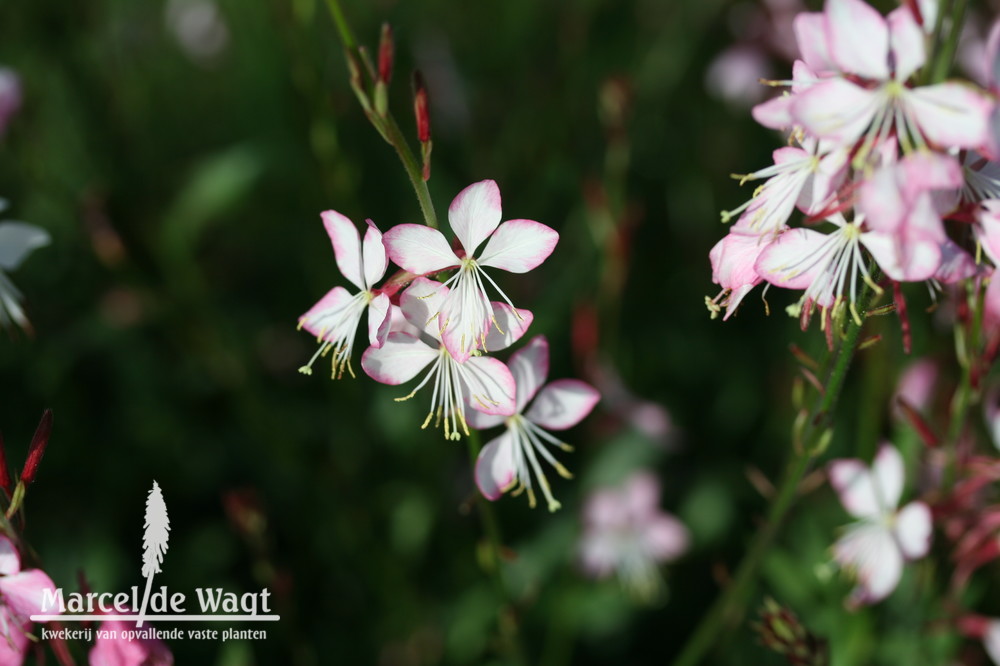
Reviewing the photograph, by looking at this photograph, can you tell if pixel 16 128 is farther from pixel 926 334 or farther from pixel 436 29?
pixel 926 334

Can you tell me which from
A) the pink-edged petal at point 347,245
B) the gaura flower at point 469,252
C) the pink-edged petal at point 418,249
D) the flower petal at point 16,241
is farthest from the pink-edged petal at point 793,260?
the flower petal at point 16,241

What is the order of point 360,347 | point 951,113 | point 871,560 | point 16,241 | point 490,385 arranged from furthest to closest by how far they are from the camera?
point 360,347
point 871,560
point 16,241
point 490,385
point 951,113

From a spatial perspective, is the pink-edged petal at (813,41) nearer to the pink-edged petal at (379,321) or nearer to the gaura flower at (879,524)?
the pink-edged petal at (379,321)

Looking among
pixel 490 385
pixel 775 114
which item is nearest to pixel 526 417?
pixel 490 385

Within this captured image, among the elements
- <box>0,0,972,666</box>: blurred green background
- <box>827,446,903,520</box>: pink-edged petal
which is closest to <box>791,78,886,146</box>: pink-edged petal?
<box>827,446,903,520</box>: pink-edged petal

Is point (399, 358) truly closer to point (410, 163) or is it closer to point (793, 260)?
point (410, 163)

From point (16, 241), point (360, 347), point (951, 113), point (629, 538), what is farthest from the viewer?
point (360, 347)
